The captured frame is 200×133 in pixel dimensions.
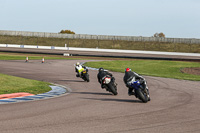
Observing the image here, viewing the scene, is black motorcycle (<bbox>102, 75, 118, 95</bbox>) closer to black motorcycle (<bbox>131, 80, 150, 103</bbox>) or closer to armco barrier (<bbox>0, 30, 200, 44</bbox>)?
black motorcycle (<bbox>131, 80, 150, 103</bbox>)

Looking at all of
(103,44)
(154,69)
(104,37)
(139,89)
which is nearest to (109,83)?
(139,89)

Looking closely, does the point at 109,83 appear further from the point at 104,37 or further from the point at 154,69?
the point at 104,37

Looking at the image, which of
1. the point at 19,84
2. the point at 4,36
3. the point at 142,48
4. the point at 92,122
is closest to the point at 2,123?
the point at 92,122

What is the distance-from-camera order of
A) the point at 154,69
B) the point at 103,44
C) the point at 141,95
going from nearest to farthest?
the point at 141,95, the point at 154,69, the point at 103,44

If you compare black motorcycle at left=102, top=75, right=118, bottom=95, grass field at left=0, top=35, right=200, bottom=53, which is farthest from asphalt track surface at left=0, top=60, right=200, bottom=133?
grass field at left=0, top=35, right=200, bottom=53

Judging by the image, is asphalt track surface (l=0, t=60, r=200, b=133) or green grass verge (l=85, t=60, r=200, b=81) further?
green grass verge (l=85, t=60, r=200, b=81)

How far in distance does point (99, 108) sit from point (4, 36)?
358ft

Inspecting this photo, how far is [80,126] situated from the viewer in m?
9.05

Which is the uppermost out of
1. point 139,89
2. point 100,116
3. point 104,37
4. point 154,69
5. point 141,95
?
point 104,37

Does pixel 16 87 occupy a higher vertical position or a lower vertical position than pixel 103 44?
lower

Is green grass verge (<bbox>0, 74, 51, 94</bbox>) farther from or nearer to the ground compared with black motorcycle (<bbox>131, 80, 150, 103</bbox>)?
nearer to the ground

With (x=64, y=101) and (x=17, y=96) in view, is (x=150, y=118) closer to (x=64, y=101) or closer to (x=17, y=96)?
(x=64, y=101)

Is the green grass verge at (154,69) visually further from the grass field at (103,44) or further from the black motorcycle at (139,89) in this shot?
the grass field at (103,44)

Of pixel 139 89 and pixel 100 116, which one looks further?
pixel 139 89
